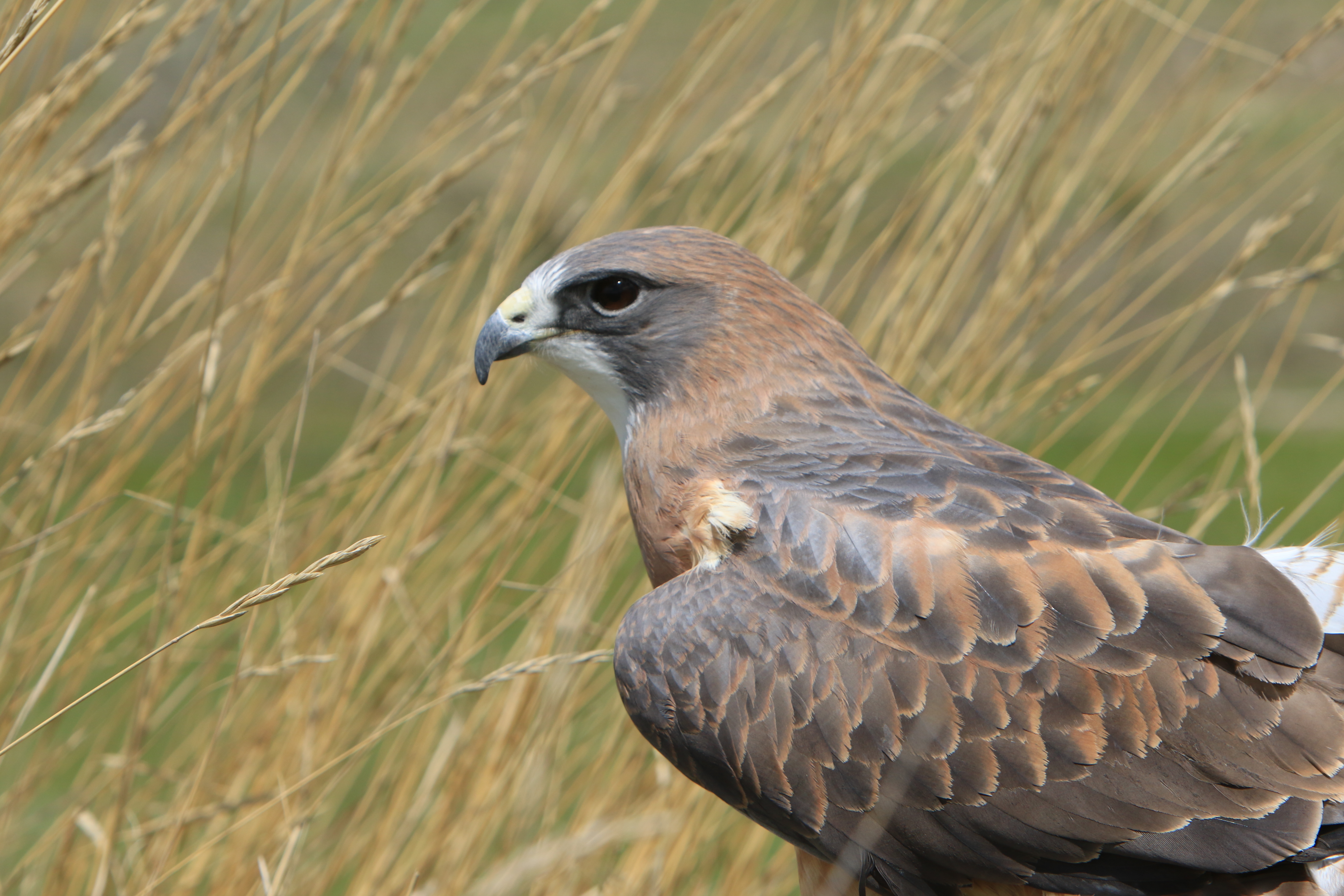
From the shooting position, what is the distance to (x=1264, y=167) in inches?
95.5

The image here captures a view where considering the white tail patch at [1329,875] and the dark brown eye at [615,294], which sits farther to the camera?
the dark brown eye at [615,294]

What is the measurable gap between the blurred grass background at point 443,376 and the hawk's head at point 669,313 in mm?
222

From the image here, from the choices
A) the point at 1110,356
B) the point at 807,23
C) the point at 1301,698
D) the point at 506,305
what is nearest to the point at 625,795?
the point at 506,305

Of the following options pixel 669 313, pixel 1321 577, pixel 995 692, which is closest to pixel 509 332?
pixel 669 313

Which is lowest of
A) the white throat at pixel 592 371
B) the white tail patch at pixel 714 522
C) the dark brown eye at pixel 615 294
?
the white tail patch at pixel 714 522

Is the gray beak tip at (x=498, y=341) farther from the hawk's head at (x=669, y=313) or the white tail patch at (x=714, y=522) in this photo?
the white tail patch at (x=714, y=522)

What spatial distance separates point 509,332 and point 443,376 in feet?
2.23

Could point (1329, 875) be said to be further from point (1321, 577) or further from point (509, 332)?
point (509, 332)

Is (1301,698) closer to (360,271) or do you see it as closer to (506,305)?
(506,305)

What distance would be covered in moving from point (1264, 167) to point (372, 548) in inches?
74.9

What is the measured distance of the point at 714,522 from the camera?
1802 mm

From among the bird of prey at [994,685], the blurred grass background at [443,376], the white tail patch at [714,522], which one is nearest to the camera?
the bird of prey at [994,685]

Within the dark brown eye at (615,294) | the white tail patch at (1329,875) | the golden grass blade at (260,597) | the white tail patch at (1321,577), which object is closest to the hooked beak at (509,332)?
the dark brown eye at (615,294)

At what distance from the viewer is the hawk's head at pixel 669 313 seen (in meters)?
1.98
